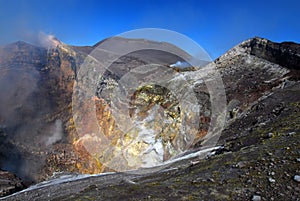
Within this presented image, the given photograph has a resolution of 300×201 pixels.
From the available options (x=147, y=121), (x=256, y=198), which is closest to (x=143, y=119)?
(x=147, y=121)

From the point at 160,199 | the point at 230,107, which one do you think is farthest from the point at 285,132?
the point at 230,107

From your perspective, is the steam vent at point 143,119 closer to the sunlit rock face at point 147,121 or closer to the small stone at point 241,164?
the sunlit rock face at point 147,121

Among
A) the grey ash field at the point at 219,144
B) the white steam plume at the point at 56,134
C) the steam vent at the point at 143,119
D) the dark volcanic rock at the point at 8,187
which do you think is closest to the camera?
the grey ash field at the point at 219,144

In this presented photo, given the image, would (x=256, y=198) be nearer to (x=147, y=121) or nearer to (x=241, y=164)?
(x=241, y=164)

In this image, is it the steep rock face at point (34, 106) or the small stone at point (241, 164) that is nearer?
the small stone at point (241, 164)

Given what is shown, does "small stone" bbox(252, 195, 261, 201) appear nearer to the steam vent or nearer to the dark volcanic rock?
the steam vent

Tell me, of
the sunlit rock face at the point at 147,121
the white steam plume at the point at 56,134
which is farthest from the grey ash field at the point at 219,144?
the sunlit rock face at the point at 147,121

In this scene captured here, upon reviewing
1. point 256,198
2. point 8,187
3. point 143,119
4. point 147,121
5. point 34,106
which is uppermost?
point 34,106

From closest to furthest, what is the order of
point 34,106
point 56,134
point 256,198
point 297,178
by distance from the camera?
point 256,198 → point 297,178 → point 56,134 → point 34,106

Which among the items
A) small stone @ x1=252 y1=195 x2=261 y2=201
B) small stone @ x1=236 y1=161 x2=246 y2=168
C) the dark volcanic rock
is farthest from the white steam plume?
small stone @ x1=252 y1=195 x2=261 y2=201
